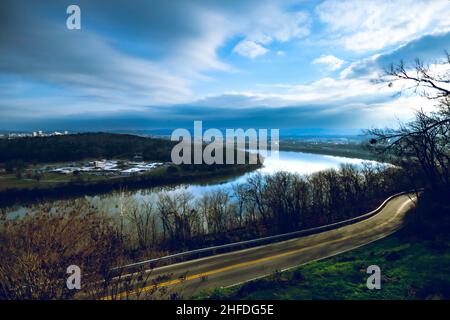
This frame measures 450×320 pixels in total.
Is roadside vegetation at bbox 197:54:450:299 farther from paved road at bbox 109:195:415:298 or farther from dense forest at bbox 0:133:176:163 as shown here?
dense forest at bbox 0:133:176:163

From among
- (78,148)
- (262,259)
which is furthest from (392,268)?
(78,148)

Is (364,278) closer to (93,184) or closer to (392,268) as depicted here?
(392,268)

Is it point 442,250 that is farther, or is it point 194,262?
point 194,262

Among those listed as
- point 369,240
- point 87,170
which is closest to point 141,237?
point 369,240

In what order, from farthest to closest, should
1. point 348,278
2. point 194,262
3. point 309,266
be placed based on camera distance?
point 194,262 → point 309,266 → point 348,278

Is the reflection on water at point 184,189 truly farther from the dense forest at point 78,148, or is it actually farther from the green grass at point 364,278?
the dense forest at point 78,148

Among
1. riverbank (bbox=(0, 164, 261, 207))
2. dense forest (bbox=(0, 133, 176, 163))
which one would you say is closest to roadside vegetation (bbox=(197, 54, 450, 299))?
riverbank (bbox=(0, 164, 261, 207))

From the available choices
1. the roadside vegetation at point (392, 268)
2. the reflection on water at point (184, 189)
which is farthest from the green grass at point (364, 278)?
the reflection on water at point (184, 189)

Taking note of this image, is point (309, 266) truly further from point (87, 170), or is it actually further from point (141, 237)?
point (87, 170)
